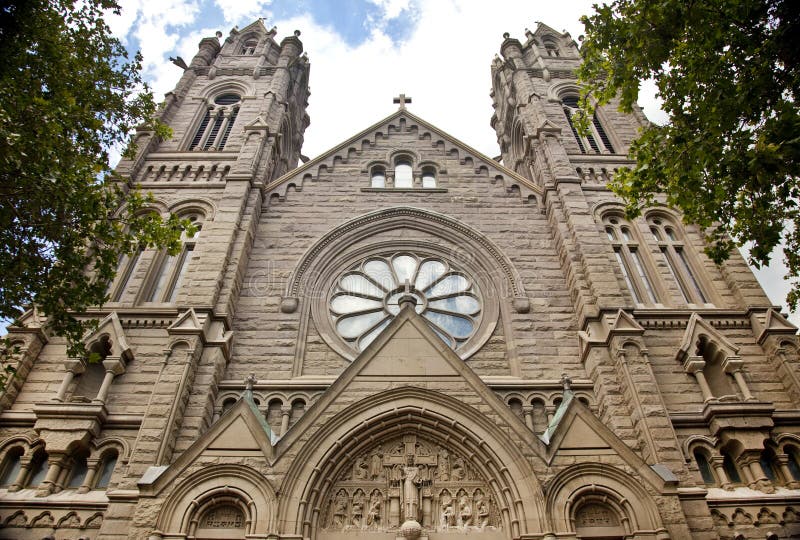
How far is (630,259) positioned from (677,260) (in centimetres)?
110

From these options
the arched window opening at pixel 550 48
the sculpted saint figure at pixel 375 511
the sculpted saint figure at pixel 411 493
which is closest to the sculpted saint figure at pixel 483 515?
the sculpted saint figure at pixel 411 493

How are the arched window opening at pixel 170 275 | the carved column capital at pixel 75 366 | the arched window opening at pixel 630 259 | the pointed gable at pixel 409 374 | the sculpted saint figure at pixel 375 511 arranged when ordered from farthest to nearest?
1. the arched window opening at pixel 630 259
2. the arched window opening at pixel 170 275
3. the carved column capital at pixel 75 366
4. the pointed gable at pixel 409 374
5. the sculpted saint figure at pixel 375 511

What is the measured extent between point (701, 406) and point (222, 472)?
8.36 m

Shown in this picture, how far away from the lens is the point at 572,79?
21.0 metres

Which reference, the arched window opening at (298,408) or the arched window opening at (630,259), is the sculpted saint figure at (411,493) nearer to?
the arched window opening at (298,408)

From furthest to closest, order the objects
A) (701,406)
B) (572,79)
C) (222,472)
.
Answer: (572,79)
(701,406)
(222,472)

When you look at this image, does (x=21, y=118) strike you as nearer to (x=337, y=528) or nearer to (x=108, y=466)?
(x=108, y=466)

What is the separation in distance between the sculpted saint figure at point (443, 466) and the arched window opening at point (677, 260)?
7.20 meters

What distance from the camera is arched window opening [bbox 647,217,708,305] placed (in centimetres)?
1341

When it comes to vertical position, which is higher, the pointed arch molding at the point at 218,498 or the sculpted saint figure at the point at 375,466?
the sculpted saint figure at the point at 375,466

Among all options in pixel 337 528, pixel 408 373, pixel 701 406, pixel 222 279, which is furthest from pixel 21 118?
pixel 701 406

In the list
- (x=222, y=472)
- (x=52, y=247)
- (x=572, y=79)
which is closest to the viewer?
(x=222, y=472)

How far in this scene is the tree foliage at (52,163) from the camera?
8.41 metres

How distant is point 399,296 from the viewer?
13.7 meters
